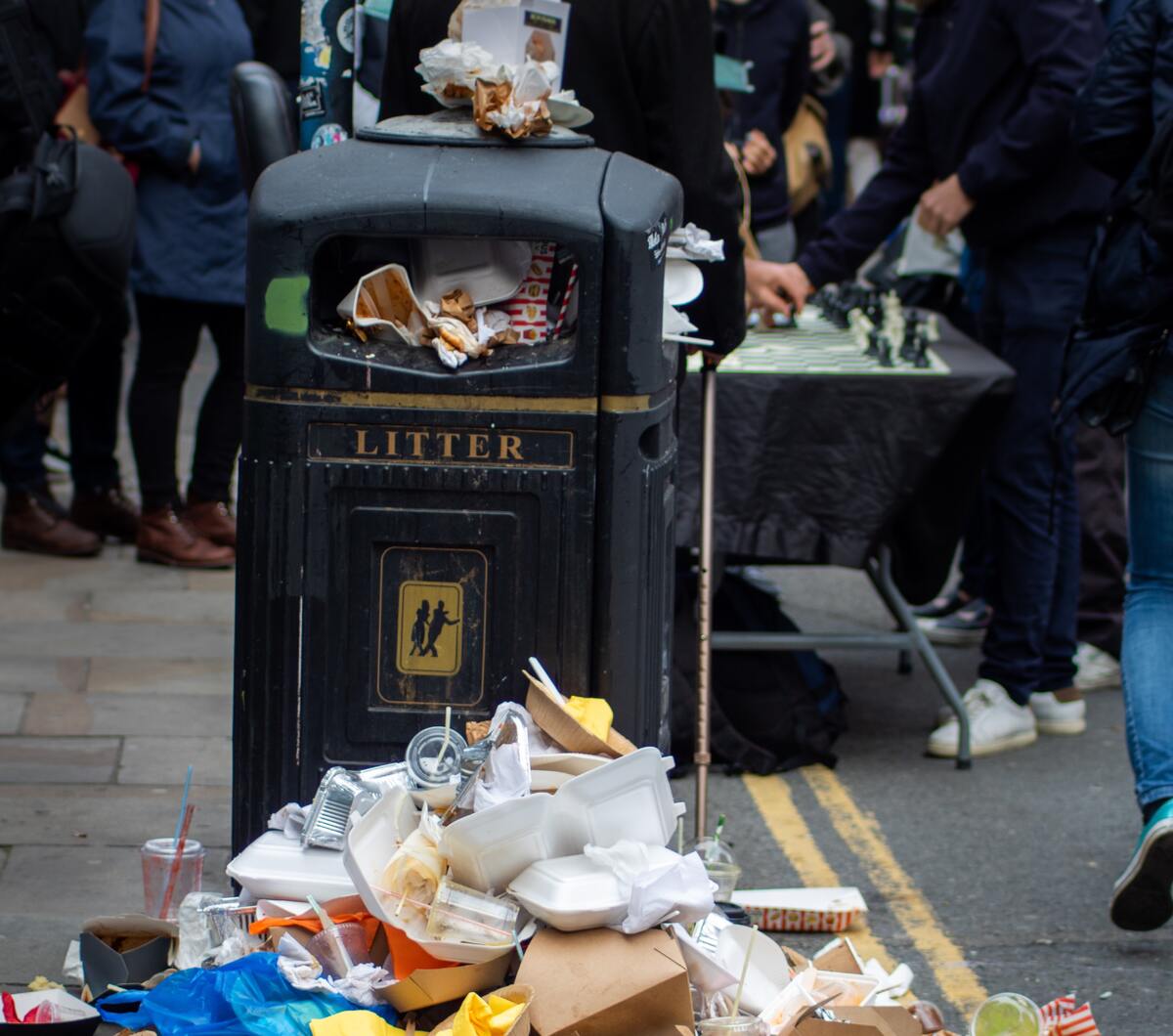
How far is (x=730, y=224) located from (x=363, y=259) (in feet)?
2.63

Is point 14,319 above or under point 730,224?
under

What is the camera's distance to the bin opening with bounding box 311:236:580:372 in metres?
3.08

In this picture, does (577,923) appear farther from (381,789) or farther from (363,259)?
(363,259)

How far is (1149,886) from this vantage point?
3629 millimetres

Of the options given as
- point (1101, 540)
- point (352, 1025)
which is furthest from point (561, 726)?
point (1101, 540)

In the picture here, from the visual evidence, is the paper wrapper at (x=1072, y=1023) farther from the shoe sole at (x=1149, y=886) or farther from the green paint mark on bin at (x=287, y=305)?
the green paint mark on bin at (x=287, y=305)

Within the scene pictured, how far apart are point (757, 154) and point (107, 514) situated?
2.88 m

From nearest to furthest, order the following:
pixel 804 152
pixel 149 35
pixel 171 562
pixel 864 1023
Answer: pixel 864 1023 < pixel 149 35 < pixel 171 562 < pixel 804 152

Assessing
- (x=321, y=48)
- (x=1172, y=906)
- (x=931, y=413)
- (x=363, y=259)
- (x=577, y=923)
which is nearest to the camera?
(x=577, y=923)

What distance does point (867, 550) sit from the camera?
4.96 m

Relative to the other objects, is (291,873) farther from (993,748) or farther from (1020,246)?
(1020,246)

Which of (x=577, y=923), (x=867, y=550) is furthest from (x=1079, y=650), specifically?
(x=577, y=923)

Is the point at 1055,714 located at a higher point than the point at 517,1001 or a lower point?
lower

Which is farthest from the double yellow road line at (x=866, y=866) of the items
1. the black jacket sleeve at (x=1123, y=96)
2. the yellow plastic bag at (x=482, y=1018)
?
the black jacket sleeve at (x=1123, y=96)
